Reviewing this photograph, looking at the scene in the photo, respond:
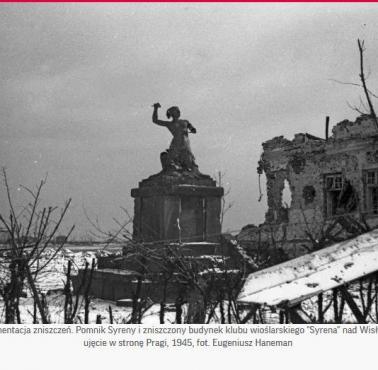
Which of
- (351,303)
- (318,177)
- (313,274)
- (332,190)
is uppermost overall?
(318,177)

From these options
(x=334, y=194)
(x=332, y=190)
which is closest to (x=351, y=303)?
(x=332, y=190)

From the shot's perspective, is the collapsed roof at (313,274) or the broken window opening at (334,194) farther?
the broken window opening at (334,194)

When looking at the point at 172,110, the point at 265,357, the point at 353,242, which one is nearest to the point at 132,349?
the point at 265,357

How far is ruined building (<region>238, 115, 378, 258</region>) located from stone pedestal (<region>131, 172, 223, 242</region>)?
3572mm

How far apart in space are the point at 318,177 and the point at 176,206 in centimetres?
796

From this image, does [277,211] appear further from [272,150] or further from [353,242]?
[353,242]

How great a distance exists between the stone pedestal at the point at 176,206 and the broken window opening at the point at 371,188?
21.3 feet

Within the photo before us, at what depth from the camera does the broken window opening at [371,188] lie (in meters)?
16.8

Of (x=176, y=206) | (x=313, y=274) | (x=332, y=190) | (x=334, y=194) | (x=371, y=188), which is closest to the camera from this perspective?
(x=313, y=274)

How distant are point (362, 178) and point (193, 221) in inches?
288

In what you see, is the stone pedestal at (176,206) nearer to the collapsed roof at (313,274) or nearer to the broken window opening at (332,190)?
the broken window opening at (332,190)

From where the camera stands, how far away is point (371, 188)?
55.5 ft

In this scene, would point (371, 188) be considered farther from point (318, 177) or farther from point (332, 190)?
point (318, 177)

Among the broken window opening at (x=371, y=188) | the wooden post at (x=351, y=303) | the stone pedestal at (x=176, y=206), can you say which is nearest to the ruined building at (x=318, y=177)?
the broken window opening at (x=371, y=188)
